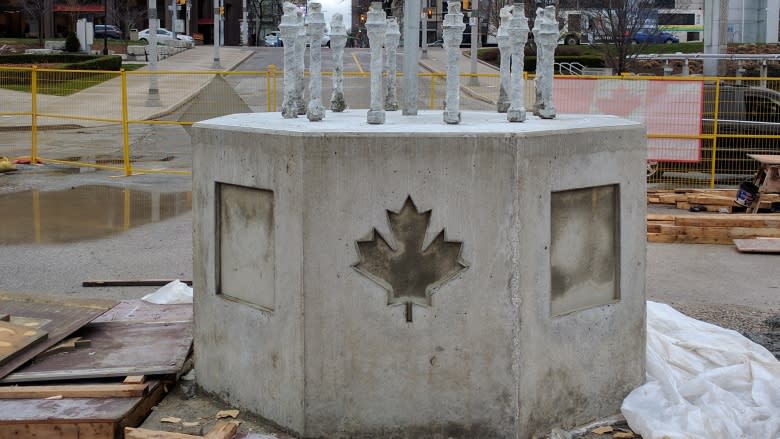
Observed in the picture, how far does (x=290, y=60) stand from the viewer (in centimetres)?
612

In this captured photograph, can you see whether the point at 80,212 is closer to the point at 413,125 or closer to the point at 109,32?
the point at 413,125

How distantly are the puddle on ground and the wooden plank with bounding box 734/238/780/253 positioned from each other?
6822mm

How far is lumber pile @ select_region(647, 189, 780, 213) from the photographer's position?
12391mm

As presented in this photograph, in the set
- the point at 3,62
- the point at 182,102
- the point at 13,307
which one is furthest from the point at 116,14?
the point at 13,307

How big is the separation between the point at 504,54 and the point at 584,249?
5.57 feet

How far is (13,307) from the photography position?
6.75 metres

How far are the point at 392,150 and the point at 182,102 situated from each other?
24.3 meters

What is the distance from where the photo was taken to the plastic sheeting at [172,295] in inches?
300

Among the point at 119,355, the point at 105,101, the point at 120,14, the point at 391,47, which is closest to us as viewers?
the point at 119,355

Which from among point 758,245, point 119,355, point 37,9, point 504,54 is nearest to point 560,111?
point 758,245

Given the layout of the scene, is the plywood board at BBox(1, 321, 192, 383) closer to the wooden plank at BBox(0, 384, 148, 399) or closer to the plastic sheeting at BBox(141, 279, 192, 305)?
the wooden plank at BBox(0, 384, 148, 399)

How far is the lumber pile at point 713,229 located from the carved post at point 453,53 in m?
6.06

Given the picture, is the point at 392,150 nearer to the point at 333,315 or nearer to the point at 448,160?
the point at 448,160

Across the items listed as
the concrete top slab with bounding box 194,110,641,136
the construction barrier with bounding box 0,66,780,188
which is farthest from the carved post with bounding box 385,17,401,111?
the construction barrier with bounding box 0,66,780,188
